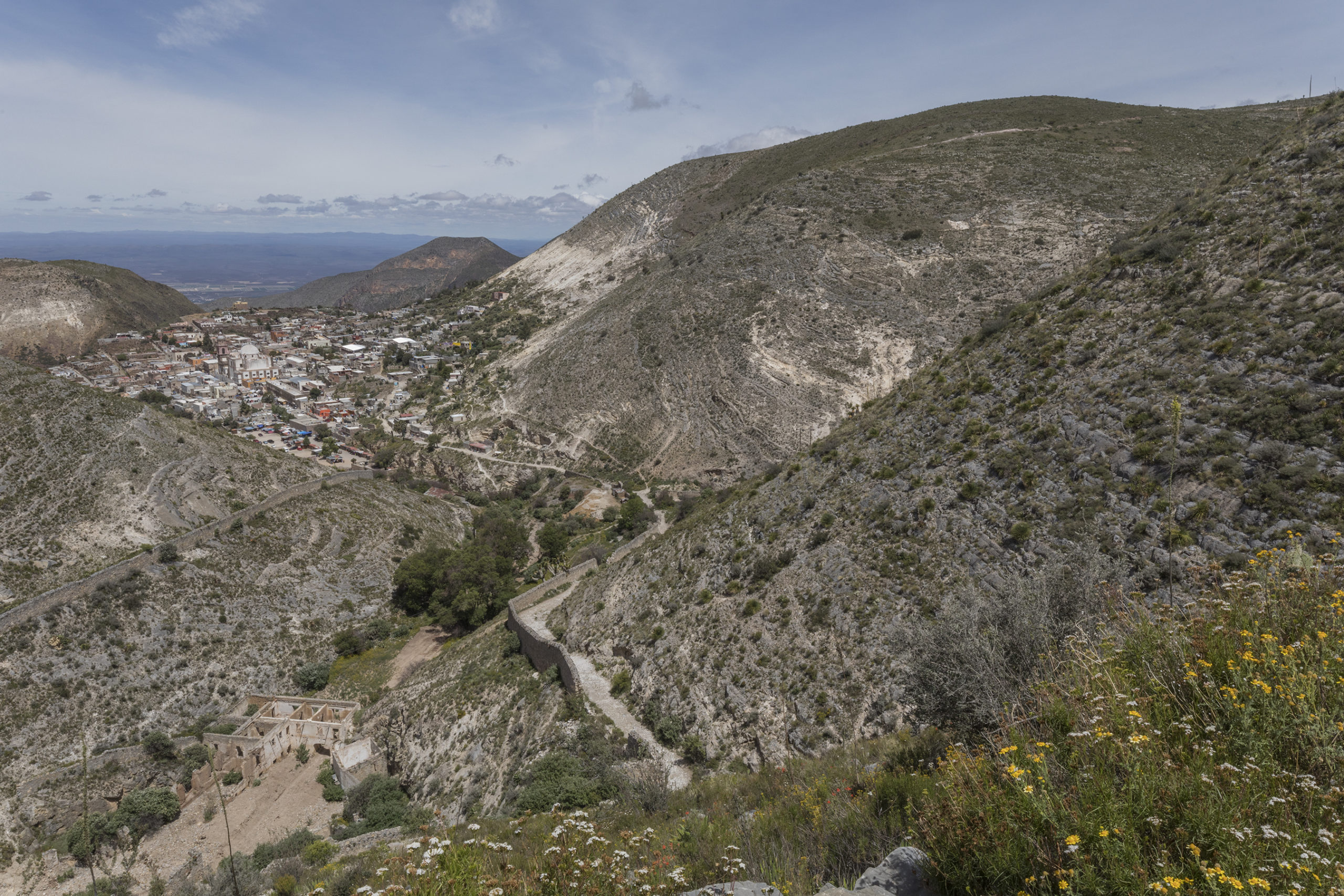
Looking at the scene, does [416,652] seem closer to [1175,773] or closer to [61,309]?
[1175,773]

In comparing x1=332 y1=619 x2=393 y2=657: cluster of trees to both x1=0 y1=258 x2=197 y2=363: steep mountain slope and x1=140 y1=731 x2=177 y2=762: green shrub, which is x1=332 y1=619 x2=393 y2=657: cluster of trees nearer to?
x1=140 y1=731 x2=177 y2=762: green shrub

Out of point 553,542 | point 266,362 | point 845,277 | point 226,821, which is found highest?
point 845,277

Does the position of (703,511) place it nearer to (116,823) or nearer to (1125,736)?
(1125,736)

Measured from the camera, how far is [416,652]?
31.5 meters

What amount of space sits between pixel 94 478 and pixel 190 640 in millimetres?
12839

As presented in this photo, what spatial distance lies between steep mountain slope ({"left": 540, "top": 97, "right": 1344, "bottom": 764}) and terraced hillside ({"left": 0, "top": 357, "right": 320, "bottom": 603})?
97.1ft

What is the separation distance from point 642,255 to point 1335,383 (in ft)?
251

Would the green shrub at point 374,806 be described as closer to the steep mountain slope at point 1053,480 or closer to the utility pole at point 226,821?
the utility pole at point 226,821

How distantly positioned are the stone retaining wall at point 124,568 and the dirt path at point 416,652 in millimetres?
12871

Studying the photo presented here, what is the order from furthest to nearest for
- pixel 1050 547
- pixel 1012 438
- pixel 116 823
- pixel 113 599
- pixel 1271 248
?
pixel 113 599 < pixel 116 823 < pixel 1012 438 < pixel 1271 248 < pixel 1050 547

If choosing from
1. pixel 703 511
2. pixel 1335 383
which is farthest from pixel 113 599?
pixel 1335 383

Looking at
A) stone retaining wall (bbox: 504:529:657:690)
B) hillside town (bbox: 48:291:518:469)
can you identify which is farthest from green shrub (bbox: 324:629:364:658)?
hillside town (bbox: 48:291:518:469)

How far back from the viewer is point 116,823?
2156cm

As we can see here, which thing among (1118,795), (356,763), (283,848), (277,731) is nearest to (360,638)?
(277,731)
